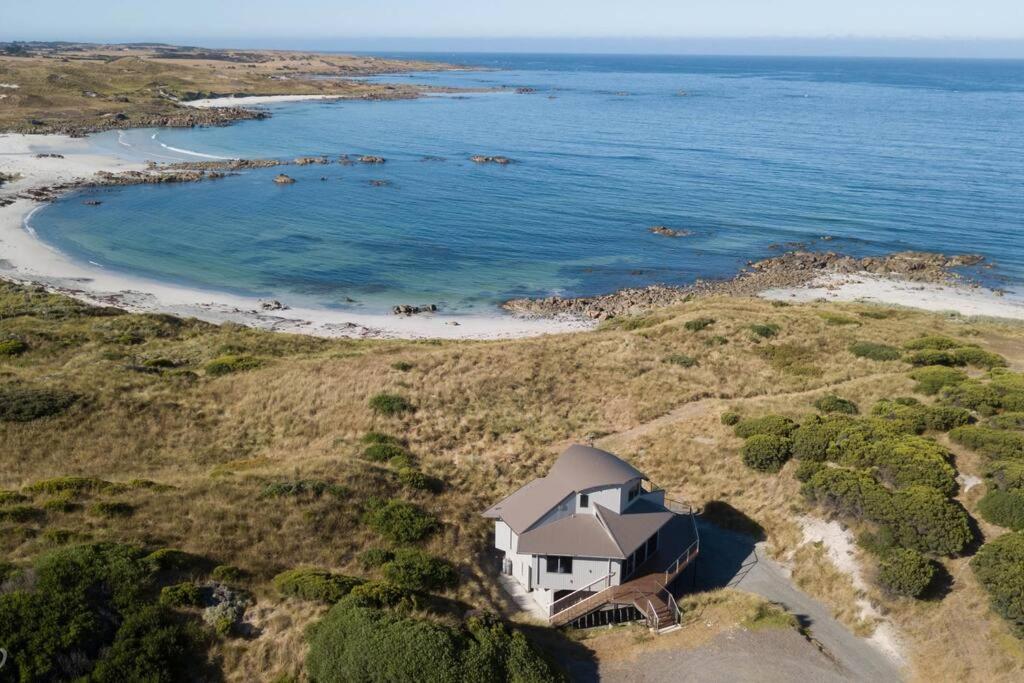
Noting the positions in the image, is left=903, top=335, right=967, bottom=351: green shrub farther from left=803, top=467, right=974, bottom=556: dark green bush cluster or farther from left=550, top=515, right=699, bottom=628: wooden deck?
left=550, top=515, right=699, bottom=628: wooden deck

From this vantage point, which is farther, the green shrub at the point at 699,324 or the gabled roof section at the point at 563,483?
the green shrub at the point at 699,324

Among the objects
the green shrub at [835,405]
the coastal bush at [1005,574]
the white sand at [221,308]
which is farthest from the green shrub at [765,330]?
the coastal bush at [1005,574]

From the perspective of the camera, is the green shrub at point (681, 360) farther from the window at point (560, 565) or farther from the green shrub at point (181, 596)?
the green shrub at point (181, 596)

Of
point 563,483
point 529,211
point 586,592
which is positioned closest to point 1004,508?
point 586,592

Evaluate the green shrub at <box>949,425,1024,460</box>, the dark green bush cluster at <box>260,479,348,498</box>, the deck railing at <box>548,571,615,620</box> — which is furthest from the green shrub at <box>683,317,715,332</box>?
the dark green bush cluster at <box>260,479,348,498</box>

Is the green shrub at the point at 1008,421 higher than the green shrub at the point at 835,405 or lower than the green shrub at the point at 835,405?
higher
